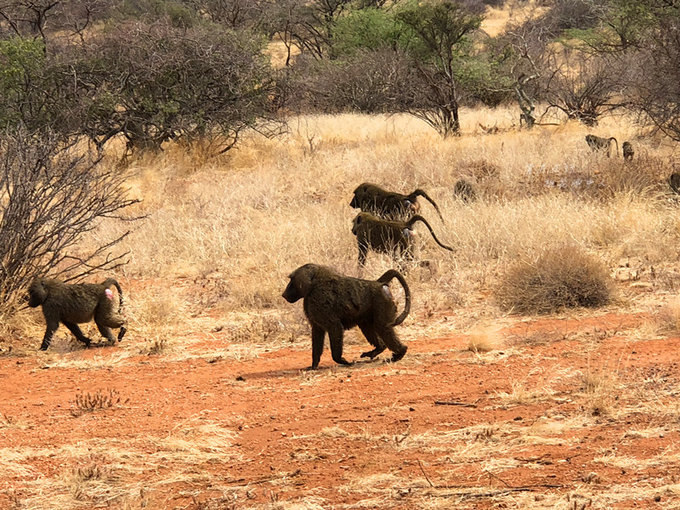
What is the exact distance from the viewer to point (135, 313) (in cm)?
814

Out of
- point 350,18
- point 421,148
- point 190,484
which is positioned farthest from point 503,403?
point 350,18

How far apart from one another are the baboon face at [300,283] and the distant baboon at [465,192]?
18.2 feet

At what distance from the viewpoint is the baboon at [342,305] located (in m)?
6.00

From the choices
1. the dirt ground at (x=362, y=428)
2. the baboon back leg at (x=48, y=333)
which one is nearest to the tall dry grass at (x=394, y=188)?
the baboon back leg at (x=48, y=333)

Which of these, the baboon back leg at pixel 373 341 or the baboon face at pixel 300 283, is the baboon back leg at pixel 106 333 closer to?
the baboon face at pixel 300 283

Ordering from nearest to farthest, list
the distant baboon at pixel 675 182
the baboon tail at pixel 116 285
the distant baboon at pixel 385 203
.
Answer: the baboon tail at pixel 116 285 < the distant baboon at pixel 385 203 < the distant baboon at pixel 675 182

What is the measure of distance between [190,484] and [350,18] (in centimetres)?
3053

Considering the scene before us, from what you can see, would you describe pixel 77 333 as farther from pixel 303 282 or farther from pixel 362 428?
pixel 362 428

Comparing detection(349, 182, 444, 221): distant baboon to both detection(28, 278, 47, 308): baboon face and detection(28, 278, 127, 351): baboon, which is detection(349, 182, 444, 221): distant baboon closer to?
detection(28, 278, 127, 351): baboon

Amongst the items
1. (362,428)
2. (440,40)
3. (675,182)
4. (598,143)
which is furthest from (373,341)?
(440,40)

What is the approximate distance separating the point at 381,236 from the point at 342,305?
2.76m

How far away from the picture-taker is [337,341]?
610 cm

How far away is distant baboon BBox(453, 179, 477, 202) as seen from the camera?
11562 millimetres

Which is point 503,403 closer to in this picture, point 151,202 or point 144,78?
point 151,202
